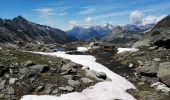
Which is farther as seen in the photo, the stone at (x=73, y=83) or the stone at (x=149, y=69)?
the stone at (x=149, y=69)

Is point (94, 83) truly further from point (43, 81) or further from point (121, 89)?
point (43, 81)

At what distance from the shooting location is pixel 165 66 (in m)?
36.8

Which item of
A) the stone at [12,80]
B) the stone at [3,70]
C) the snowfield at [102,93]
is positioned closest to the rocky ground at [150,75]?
the snowfield at [102,93]

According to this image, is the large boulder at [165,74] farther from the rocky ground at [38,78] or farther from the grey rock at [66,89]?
the grey rock at [66,89]

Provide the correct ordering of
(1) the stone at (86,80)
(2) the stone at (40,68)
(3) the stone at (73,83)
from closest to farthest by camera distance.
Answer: (3) the stone at (73,83) < (1) the stone at (86,80) < (2) the stone at (40,68)

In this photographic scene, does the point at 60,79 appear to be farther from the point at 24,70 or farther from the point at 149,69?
the point at 149,69

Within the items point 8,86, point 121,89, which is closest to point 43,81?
point 8,86

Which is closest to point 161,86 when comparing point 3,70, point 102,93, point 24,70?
point 102,93

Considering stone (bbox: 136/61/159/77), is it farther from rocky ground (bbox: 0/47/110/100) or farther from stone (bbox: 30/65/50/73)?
stone (bbox: 30/65/50/73)

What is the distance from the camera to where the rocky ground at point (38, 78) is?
31.2 m

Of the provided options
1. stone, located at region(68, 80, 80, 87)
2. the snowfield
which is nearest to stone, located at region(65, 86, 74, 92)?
the snowfield

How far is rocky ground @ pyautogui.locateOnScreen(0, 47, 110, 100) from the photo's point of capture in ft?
A: 102

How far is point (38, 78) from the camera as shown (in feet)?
113

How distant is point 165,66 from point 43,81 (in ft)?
54.7
